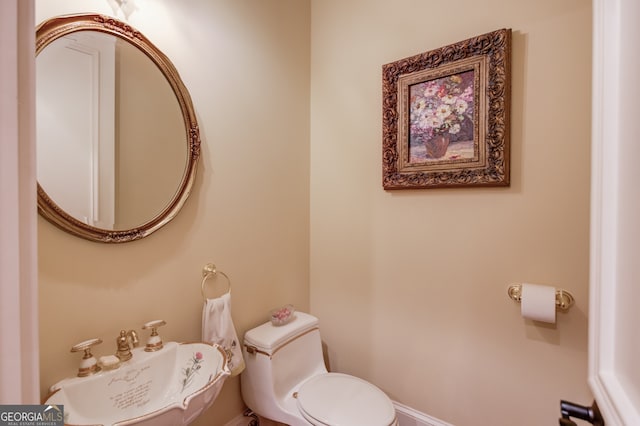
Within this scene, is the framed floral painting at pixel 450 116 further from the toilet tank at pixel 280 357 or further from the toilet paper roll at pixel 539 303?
the toilet tank at pixel 280 357

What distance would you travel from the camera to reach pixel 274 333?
166 cm

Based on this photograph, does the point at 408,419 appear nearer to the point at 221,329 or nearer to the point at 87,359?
the point at 221,329

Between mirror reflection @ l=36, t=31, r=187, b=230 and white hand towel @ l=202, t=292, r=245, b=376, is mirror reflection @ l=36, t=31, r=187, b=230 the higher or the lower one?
the higher one

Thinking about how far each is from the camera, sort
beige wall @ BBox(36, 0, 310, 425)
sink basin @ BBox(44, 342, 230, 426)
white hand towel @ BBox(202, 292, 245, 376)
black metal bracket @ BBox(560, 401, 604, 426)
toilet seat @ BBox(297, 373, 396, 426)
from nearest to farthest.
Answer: black metal bracket @ BBox(560, 401, 604, 426) < sink basin @ BBox(44, 342, 230, 426) < beige wall @ BBox(36, 0, 310, 425) < toilet seat @ BBox(297, 373, 396, 426) < white hand towel @ BBox(202, 292, 245, 376)

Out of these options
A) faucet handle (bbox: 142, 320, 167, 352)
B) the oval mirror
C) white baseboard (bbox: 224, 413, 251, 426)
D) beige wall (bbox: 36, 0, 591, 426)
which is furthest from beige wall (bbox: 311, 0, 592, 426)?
faucet handle (bbox: 142, 320, 167, 352)

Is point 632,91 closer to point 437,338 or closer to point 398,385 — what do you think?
point 437,338

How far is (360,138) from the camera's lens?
1.88 metres

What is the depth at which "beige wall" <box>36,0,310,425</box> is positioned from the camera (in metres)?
1.14

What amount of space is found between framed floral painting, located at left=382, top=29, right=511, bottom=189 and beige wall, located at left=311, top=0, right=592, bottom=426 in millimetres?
71

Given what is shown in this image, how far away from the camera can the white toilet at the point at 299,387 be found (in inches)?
55.0

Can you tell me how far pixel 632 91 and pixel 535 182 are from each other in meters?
0.93

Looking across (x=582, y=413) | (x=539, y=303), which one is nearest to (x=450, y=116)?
(x=539, y=303)

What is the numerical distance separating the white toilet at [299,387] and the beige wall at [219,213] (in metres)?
0.18

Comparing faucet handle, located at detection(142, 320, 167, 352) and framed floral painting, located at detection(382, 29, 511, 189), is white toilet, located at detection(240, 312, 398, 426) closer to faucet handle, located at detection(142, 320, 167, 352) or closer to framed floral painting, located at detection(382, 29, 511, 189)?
faucet handle, located at detection(142, 320, 167, 352)
